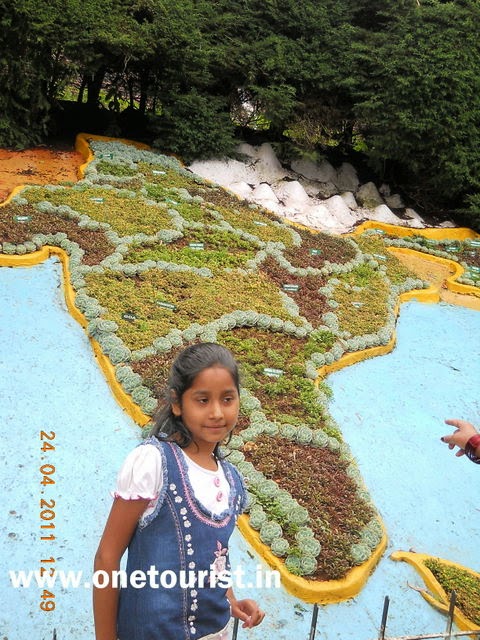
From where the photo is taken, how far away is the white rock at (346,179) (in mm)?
12188

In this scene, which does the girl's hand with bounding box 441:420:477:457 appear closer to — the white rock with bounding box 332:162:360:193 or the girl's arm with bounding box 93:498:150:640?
the girl's arm with bounding box 93:498:150:640

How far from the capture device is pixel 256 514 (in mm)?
4395

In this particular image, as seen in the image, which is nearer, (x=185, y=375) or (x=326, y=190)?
(x=185, y=375)

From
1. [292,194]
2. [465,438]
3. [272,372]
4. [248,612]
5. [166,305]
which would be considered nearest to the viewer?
[248,612]

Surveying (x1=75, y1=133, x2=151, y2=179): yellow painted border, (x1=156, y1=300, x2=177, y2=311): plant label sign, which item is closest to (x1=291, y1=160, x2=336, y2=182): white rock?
(x1=75, y1=133, x2=151, y2=179): yellow painted border

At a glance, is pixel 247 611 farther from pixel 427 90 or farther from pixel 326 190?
pixel 326 190

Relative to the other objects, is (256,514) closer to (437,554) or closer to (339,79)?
(437,554)

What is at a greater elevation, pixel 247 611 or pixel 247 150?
pixel 247 611

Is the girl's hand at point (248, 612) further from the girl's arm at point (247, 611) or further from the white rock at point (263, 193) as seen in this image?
the white rock at point (263, 193)

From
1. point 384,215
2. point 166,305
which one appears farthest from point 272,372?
point 384,215

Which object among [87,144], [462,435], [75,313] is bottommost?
[75,313]

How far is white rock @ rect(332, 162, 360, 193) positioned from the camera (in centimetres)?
1219

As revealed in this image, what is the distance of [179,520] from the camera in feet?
6.70

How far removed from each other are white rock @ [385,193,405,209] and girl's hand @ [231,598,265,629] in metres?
10.3
